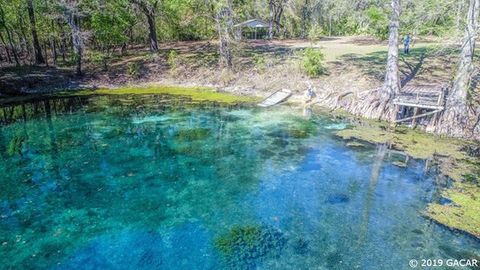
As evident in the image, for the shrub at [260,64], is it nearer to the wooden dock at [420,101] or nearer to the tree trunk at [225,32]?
the tree trunk at [225,32]

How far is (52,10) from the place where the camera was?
89.3ft

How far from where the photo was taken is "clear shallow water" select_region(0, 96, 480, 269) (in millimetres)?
8648

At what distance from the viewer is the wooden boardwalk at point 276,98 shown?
22.7 metres

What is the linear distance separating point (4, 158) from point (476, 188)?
18.0 meters

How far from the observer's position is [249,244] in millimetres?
9008

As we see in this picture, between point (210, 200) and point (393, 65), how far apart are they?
13.4m

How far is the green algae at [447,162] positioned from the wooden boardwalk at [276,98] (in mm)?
6435

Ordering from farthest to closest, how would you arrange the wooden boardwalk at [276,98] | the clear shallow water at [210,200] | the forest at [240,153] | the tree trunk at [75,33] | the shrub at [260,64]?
the shrub at [260,64] → the tree trunk at [75,33] → the wooden boardwalk at [276,98] → the forest at [240,153] → the clear shallow water at [210,200]

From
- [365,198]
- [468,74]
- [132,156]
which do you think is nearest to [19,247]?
[132,156]

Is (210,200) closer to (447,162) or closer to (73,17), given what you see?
(447,162)

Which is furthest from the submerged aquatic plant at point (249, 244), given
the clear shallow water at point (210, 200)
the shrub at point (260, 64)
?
the shrub at point (260, 64)

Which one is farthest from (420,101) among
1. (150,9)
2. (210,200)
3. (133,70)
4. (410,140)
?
(150,9)

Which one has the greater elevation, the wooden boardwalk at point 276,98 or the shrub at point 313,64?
the shrub at point 313,64

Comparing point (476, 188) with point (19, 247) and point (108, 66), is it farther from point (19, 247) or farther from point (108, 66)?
point (108, 66)
